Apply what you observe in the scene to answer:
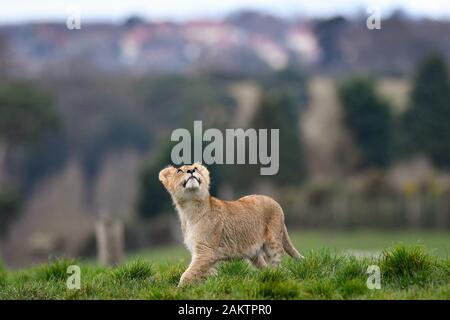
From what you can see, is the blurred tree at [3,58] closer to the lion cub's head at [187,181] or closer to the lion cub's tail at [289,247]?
the lion cub's tail at [289,247]

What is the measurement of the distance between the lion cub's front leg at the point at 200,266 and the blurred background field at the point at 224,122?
9.74m

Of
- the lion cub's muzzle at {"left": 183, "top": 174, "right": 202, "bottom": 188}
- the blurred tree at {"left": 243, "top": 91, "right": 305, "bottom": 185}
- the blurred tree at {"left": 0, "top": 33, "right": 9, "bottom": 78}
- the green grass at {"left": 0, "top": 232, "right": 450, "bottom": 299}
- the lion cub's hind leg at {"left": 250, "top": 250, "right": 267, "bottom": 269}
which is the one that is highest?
the blurred tree at {"left": 0, "top": 33, "right": 9, "bottom": 78}

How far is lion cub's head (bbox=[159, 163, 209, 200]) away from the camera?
35.4 feet

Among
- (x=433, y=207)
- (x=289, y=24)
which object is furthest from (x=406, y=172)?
(x=289, y=24)

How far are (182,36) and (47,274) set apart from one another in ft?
367

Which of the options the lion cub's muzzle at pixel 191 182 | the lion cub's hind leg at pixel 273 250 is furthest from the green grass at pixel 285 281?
the lion cub's muzzle at pixel 191 182

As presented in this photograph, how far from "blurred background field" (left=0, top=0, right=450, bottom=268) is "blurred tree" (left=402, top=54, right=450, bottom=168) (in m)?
0.10

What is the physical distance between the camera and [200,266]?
1068cm

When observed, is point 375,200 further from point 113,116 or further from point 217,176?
point 113,116

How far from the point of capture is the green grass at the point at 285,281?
9703 mm

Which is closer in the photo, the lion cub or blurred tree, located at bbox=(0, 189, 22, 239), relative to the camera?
the lion cub

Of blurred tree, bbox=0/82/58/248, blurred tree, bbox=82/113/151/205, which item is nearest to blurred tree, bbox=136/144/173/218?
blurred tree, bbox=0/82/58/248

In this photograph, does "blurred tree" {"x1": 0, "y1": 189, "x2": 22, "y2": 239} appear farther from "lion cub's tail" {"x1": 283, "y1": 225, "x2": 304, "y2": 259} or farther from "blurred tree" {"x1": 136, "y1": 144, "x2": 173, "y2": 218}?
"lion cub's tail" {"x1": 283, "y1": 225, "x2": 304, "y2": 259}

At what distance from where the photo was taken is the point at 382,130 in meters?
67.4
